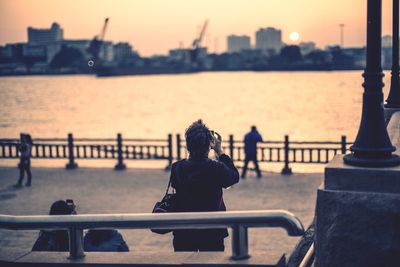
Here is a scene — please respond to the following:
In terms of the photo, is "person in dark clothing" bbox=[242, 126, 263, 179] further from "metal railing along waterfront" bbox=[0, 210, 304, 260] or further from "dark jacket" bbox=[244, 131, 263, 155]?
"metal railing along waterfront" bbox=[0, 210, 304, 260]

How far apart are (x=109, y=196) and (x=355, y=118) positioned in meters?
72.3

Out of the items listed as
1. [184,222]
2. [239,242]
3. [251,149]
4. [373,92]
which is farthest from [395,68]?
[184,222]

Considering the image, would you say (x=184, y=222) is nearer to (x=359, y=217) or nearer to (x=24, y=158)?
(x=359, y=217)

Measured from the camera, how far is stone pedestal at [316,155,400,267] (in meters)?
3.72

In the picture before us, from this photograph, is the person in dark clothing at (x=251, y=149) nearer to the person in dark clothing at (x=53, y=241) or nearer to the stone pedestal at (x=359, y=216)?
the person in dark clothing at (x=53, y=241)

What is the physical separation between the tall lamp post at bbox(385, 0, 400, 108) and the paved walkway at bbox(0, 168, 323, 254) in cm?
292

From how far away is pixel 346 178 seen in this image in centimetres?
385

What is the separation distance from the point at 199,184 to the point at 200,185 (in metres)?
0.01

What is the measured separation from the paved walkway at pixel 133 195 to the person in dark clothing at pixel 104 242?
5219 mm

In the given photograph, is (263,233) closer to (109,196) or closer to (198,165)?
(109,196)

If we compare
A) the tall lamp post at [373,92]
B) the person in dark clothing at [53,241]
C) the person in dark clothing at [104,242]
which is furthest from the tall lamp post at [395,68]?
the person in dark clothing at [53,241]

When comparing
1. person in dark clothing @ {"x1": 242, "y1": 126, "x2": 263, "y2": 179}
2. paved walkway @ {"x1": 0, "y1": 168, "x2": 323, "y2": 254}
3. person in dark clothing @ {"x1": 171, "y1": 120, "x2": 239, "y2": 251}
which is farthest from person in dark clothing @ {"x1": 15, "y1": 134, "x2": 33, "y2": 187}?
person in dark clothing @ {"x1": 171, "y1": 120, "x2": 239, "y2": 251}

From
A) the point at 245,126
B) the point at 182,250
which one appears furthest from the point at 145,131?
the point at 182,250

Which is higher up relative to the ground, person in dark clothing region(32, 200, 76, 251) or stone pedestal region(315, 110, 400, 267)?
stone pedestal region(315, 110, 400, 267)
